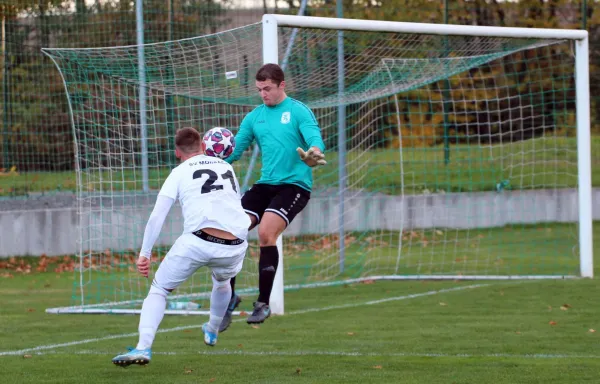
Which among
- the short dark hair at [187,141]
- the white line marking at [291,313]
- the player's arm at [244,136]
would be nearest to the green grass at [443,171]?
the white line marking at [291,313]

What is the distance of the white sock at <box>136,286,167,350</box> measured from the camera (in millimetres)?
7535

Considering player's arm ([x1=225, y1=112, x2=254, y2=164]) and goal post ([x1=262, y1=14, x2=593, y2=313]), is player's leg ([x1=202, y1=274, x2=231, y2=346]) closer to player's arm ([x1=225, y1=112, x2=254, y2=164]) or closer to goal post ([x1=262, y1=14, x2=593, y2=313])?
player's arm ([x1=225, y1=112, x2=254, y2=164])

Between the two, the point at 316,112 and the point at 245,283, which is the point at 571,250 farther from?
the point at 245,283

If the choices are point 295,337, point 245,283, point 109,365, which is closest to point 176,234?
point 245,283

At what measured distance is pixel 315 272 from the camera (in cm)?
1556

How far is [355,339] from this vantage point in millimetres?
9742

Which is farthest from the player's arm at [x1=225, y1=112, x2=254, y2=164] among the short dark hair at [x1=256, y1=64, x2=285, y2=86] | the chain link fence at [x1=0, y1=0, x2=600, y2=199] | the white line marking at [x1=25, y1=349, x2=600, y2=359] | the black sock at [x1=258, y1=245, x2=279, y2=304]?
the chain link fence at [x1=0, y1=0, x2=600, y2=199]

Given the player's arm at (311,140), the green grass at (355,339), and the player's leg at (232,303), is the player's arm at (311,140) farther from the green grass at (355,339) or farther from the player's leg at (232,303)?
the green grass at (355,339)

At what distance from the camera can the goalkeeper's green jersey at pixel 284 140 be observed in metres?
8.88

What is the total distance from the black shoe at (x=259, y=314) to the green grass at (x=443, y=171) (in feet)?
17.1

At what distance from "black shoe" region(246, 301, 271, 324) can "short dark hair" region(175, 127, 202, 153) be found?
1614 millimetres

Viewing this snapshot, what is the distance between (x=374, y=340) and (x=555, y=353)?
1713mm

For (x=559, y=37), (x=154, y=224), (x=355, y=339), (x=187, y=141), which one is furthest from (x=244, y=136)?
(x=559, y=37)

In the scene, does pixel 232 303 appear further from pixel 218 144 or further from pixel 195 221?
pixel 218 144
